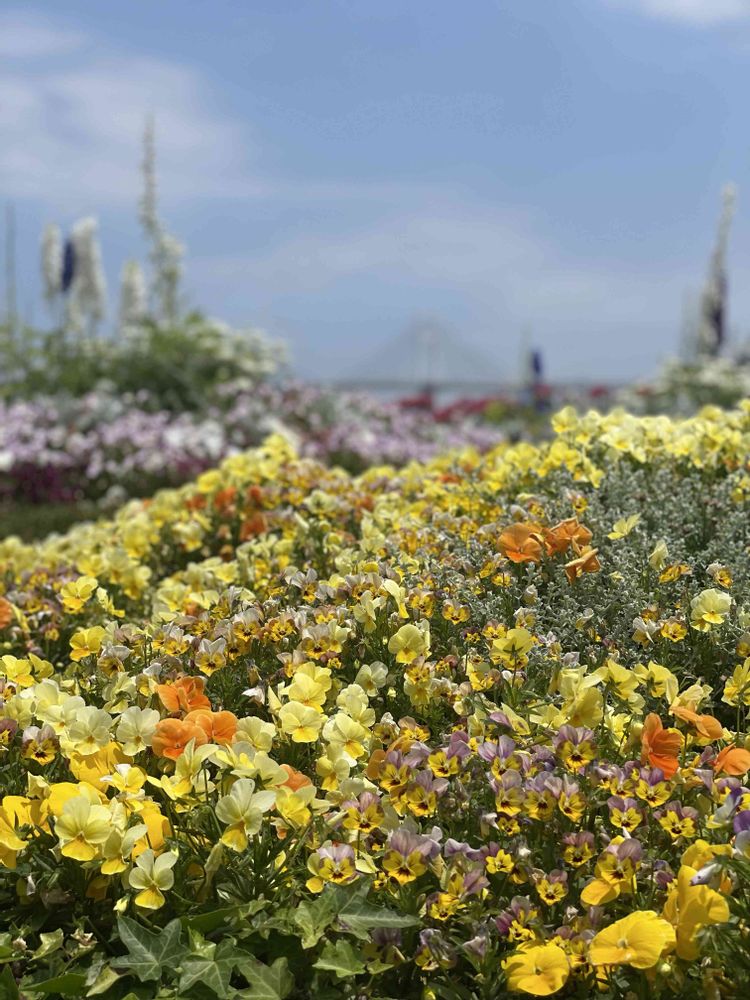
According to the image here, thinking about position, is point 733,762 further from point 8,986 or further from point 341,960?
point 8,986

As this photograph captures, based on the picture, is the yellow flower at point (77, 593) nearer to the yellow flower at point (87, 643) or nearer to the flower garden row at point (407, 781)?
the flower garden row at point (407, 781)

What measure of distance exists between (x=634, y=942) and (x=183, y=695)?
43.6 inches

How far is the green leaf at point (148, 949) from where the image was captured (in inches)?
73.5

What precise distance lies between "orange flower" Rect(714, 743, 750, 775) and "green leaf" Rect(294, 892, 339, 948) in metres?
0.83

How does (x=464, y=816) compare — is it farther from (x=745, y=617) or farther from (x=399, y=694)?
(x=745, y=617)

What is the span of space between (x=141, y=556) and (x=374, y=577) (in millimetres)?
1587

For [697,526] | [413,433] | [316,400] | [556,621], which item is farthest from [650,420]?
[413,433]

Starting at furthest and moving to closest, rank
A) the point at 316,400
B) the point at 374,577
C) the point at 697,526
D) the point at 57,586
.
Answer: the point at 316,400 → the point at 57,586 → the point at 697,526 → the point at 374,577

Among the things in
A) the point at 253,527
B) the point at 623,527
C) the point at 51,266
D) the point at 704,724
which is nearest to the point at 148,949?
the point at 704,724

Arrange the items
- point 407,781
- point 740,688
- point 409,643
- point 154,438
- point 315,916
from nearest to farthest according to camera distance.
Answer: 1. point 315,916
2. point 407,781
3. point 740,688
4. point 409,643
5. point 154,438

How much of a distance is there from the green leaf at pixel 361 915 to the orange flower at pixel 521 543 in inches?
45.8

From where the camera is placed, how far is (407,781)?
213 centimetres

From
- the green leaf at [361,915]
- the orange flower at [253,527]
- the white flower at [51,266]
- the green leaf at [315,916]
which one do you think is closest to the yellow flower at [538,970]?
the green leaf at [361,915]

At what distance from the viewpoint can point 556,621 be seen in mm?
2680
